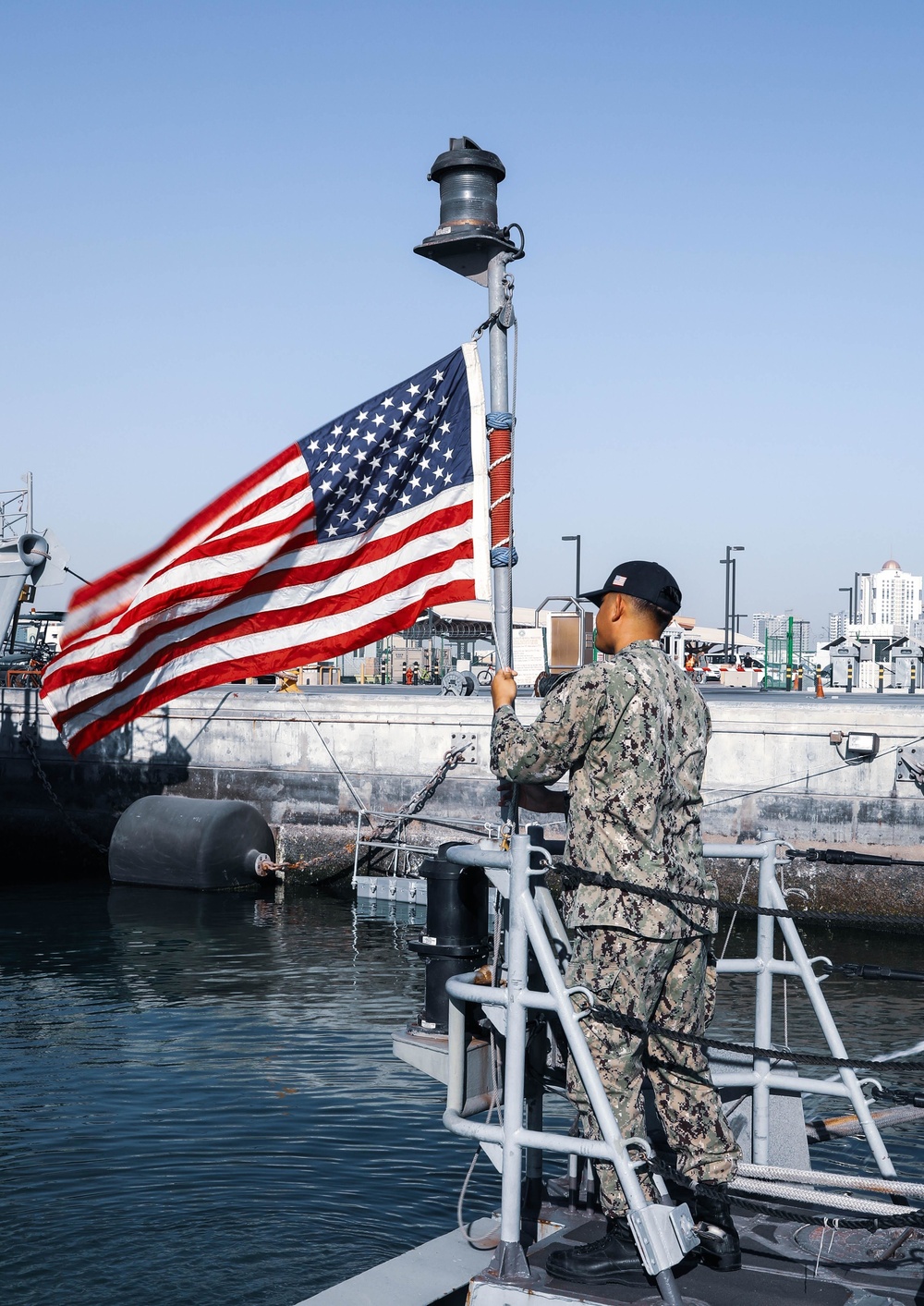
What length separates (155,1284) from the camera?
19.5 ft

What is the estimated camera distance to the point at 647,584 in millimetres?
4387

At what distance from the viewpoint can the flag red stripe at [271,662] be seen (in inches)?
256

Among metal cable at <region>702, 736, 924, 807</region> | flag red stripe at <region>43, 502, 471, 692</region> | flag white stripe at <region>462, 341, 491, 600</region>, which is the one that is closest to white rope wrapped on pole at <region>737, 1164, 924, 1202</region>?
flag white stripe at <region>462, 341, 491, 600</region>

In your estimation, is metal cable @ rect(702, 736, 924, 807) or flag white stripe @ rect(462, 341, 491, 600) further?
metal cable @ rect(702, 736, 924, 807)

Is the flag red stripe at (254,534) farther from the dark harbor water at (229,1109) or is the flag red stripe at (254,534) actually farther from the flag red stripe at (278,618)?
the dark harbor water at (229,1109)

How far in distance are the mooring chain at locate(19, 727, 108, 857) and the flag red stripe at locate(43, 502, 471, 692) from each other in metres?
19.2

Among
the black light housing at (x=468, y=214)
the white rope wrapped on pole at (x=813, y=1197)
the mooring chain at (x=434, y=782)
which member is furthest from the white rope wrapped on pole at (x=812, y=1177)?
the mooring chain at (x=434, y=782)

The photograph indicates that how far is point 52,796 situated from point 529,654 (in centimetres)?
1401

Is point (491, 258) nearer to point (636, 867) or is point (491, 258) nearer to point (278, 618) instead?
point (278, 618)

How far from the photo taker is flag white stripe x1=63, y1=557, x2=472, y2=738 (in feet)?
21.4

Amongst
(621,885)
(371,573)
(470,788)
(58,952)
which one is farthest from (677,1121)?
(470,788)

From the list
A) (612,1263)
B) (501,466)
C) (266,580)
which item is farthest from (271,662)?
(612,1263)

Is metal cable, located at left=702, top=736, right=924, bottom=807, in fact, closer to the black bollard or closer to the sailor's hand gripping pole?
the black bollard

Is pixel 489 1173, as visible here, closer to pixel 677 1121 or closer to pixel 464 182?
pixel 677 1121
